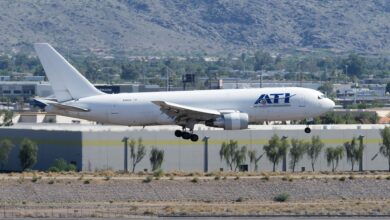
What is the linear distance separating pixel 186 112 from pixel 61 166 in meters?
27.5

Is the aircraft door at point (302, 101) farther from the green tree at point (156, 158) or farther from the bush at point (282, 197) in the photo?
the green tree at point (156, 158)

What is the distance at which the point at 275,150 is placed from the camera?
508 ft

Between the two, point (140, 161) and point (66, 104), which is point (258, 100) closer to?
point (66, 104)

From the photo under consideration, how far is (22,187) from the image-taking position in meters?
124

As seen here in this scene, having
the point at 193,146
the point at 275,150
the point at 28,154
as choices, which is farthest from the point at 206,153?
the point at 28,154

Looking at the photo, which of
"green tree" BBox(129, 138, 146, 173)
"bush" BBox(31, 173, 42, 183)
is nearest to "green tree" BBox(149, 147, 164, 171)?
"green tree" BBox(129, 138, 146, 173)

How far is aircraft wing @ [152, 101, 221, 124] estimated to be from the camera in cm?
12250

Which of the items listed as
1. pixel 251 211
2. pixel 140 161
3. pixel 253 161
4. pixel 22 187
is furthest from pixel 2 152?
pixel 251 211

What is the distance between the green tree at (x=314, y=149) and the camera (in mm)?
156375

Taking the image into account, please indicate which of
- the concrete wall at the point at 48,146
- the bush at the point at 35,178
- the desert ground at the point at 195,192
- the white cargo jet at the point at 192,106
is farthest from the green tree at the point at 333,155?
the bush at the point at 35,178

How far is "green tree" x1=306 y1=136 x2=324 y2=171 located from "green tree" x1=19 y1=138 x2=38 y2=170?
954 inches

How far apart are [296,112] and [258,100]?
9.47 feet

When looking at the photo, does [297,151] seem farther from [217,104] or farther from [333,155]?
[217,104]

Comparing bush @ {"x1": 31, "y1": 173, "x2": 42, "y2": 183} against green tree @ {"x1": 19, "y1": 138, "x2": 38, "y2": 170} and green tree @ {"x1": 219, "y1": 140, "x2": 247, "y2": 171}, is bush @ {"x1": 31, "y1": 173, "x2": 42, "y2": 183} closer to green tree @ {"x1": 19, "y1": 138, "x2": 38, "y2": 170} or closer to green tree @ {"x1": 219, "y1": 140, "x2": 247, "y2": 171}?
green tree @ {"x1": 19, "y1": 138, "x2": 38, "y2": 170}
